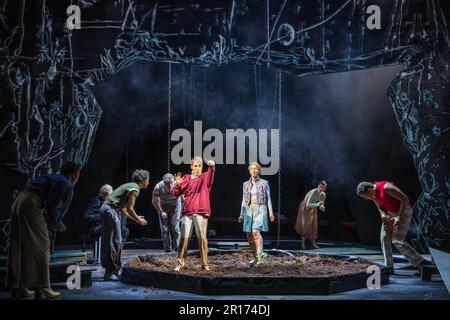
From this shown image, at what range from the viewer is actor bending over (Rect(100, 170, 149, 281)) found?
6531mm

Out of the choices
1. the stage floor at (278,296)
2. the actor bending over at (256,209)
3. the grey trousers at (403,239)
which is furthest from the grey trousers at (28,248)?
the grey trousers at (403,239)

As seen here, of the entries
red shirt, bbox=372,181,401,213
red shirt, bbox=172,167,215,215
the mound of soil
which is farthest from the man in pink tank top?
red shirt, bbox=172,167,215,215

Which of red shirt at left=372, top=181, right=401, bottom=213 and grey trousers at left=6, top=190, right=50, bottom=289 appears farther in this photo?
red shirt at left=372, top=181, right=401, bottom=213

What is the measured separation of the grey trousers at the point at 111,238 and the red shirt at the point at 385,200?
3.02 m

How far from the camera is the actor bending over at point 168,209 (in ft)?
29.5

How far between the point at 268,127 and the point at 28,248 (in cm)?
640

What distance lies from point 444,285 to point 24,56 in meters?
6.03

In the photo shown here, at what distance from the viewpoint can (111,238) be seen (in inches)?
263

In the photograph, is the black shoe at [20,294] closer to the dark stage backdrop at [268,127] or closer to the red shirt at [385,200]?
the red shirt at [385,200]

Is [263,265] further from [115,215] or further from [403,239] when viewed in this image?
[115,215]

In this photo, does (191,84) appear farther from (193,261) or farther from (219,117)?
(193,261)

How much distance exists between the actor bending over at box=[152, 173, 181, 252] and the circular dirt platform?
128 cm

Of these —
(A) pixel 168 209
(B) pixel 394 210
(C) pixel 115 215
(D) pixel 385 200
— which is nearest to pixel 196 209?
(C) pixel 115 215

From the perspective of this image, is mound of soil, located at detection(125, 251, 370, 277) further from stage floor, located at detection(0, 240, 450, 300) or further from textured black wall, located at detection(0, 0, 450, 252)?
textured black wall, located at detection(0, 0, 450, 252)
